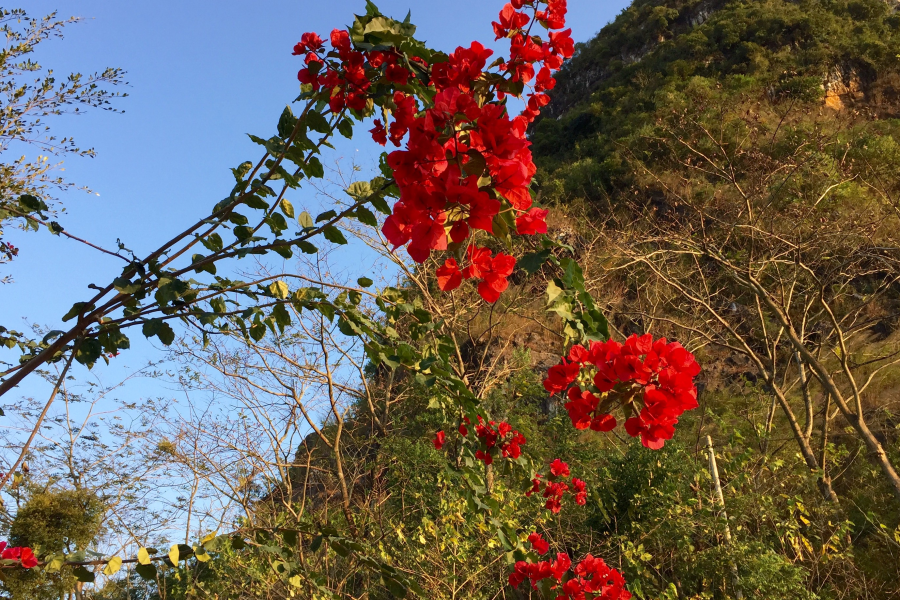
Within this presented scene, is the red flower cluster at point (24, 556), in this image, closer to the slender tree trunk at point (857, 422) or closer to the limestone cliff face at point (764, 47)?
the slender tree trunk at point (857, 422)

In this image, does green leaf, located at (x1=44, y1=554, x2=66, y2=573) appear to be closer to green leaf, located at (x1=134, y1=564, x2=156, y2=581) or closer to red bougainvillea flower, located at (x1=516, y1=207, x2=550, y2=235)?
green leaf, located at (x1=134, y1=564, x2=156, y2=581)

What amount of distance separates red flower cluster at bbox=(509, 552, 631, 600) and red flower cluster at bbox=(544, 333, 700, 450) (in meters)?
1.01

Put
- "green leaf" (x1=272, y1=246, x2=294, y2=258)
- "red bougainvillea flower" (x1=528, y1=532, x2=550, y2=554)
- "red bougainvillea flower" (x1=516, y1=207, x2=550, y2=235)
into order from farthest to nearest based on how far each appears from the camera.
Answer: "red bougainvillea flower" (x1=528, y1=532, x2=550, y2=554) < "green leaf" (x1=272, y1=246, x2=294, y2=258) < "red bougainvillea flower" (x1=516, y1=207, x2=550, y2=235)

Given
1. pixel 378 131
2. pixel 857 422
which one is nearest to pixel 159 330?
pixel 378 131

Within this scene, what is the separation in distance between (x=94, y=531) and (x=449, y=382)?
6366 mm

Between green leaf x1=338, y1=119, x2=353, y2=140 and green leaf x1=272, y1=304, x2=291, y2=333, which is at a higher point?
green leaf x1=338, y1=119, x2=353, y2=140

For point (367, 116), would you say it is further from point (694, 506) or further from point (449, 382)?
point (694, 506)

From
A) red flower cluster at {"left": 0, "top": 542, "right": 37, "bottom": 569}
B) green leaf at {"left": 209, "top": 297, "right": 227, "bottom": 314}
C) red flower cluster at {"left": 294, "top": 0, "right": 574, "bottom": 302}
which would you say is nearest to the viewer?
red flower cluster at {"left": 294, "top": 0, "right": 574, "bottom": 302}

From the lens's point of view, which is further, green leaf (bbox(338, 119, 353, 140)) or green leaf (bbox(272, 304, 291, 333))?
green leaf (bbox(272, 304, 291, 333))

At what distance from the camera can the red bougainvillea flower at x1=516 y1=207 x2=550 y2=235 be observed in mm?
853

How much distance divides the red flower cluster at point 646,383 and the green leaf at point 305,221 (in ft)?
2.15

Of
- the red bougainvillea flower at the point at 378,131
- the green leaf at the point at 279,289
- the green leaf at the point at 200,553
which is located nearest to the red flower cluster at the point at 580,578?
A: the green leaf at the point at 200,553

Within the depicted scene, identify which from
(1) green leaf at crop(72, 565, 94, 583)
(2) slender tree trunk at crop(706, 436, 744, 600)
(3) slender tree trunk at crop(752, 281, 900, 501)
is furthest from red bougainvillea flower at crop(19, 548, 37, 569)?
(3) slender tree trunk at crop(752, 281, 900, 501)

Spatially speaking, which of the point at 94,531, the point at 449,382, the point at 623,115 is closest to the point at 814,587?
the point at 449,382
